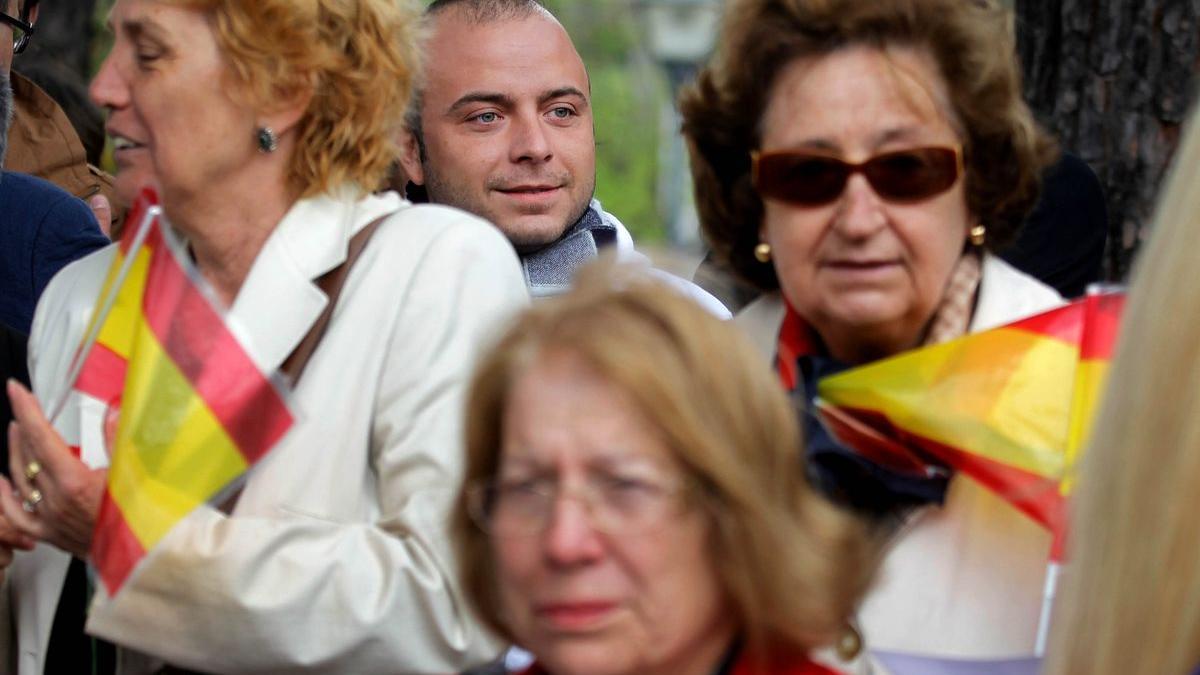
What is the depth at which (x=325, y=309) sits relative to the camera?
2.81 meters

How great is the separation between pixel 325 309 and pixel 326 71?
430mm

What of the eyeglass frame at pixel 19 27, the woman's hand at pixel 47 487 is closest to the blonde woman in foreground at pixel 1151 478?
the woman's hand at pixel 47 487

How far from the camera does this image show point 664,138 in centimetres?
2884

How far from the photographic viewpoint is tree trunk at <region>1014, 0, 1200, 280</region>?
4457 millimetres

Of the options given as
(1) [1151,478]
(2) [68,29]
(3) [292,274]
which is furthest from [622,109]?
(1) [1151,478]

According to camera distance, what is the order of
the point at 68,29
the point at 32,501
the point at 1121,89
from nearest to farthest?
the point at 32,501 < the point at 1121,89 < the point at 68,29

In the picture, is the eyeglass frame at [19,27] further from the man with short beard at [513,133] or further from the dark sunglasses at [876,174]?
the dark sunglasses at [876,174]

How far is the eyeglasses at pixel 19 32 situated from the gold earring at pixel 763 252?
2.40 metres

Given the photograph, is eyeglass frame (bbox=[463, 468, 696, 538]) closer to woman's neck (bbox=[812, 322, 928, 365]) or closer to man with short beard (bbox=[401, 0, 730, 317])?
woman's neck (bbox=[812, 322, 928, 365])

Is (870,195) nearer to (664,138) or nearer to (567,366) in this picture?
(567,366)

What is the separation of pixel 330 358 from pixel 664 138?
2634 centimetres

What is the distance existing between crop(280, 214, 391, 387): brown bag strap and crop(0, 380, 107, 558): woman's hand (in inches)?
12.9

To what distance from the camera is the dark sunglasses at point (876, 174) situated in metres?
2.51

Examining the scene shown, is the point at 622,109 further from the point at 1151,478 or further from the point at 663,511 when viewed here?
the point at 1151,478
